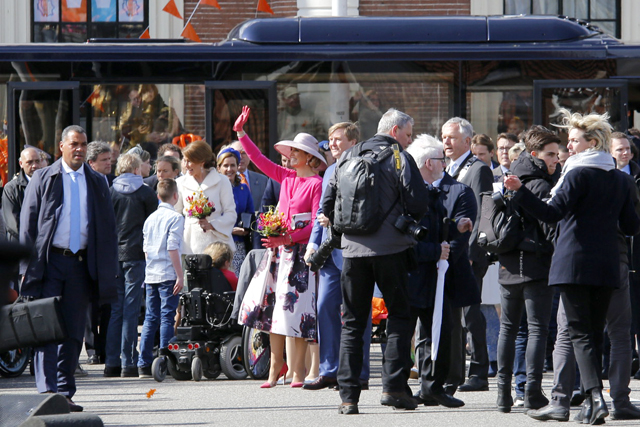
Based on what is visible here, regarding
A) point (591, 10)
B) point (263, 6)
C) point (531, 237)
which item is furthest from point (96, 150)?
point (591, 10)

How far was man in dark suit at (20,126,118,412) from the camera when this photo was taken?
7.14 m

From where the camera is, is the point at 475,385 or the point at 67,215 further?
the point at 475,385

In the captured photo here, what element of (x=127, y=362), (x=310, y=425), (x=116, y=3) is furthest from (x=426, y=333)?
(x=116, y=3)

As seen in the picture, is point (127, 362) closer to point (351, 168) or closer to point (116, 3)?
point (351, 168)

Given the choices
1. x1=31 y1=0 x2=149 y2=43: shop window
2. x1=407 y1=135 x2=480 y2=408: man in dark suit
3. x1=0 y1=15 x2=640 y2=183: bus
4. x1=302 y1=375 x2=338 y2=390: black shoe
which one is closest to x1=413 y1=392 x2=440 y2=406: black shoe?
x1=407 y1=135 x2=480 y2=408: man in dark suit

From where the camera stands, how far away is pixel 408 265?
6.93m

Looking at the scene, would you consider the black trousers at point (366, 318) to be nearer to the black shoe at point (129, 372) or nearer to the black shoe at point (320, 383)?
the black shoe at point (320, 383)

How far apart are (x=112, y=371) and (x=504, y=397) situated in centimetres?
399

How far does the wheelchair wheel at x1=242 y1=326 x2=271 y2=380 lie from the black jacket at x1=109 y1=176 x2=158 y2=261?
1523 millimetres

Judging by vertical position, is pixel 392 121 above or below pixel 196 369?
above

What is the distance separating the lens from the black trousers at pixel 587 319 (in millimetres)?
6449

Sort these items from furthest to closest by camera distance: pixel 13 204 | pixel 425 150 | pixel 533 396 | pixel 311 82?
pixel 311 82 → pixel 13 204 → pixel 425 150 → pixel 533 396

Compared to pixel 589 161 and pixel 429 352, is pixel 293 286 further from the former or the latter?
pixel 589 161

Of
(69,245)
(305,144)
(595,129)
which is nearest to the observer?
(595,129)
